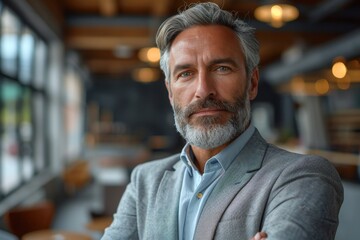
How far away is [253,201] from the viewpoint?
Result: 3.86ft

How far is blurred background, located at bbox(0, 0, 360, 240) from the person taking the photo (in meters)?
5.61

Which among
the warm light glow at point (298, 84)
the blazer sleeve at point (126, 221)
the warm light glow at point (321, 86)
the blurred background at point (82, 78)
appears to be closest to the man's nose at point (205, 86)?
the blazer sleeve at point (126, 221)

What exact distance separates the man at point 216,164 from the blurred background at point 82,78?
1.04m

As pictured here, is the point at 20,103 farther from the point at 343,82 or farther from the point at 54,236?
the point at 343,82

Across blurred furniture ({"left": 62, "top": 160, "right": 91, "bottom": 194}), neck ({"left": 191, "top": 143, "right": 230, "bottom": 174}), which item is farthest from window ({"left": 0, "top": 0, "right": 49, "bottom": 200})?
neck ({"left": 191, "top": 143, "right": 230, "bottom": 174})

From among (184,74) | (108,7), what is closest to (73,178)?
(108,7)

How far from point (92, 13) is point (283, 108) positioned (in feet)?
37.9

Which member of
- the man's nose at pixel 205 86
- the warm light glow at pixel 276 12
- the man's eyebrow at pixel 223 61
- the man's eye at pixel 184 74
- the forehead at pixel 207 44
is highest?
the warm light glow at pixel 276 12

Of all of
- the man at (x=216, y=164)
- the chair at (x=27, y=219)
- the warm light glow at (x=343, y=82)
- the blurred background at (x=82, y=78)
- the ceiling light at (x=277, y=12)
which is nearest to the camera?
the man at (x=216, y=164)

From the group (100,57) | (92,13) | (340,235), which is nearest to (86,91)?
(100,57)

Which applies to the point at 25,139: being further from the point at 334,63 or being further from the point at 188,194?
the point at 188,194

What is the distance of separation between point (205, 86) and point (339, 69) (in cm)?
741

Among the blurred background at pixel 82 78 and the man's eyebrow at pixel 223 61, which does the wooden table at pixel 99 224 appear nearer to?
the blurred background at pixel 82 78

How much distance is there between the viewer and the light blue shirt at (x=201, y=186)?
4.24 feet
